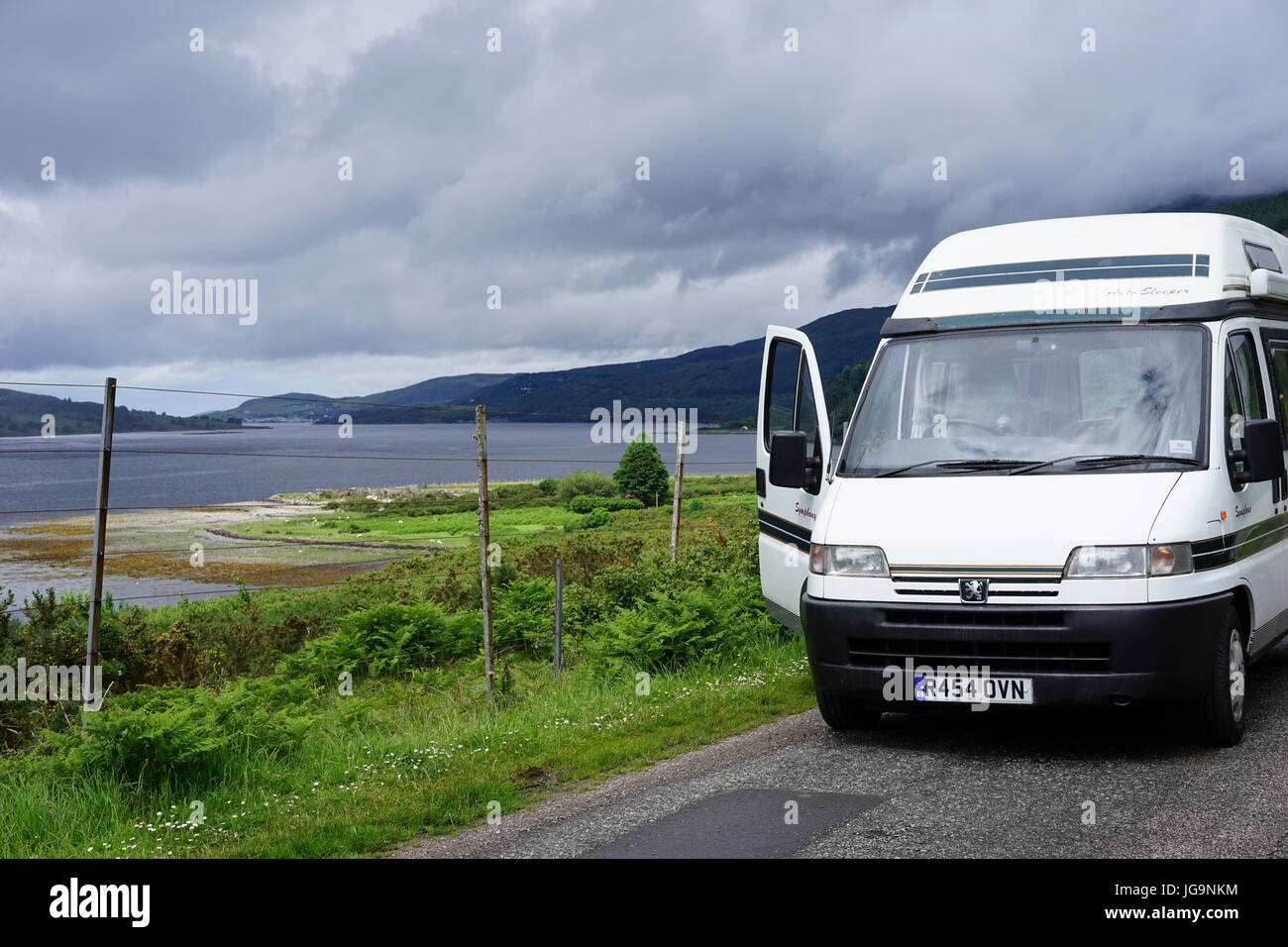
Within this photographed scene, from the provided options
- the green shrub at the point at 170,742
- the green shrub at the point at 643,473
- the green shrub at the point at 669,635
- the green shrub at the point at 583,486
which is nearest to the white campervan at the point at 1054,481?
the green shrub at the point at 669,635

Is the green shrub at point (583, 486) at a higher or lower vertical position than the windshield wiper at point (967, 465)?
lower

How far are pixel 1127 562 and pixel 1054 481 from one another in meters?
0.69

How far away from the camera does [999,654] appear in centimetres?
669

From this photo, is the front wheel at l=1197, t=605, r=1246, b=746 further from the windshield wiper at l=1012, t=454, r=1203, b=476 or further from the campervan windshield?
the campervan windshield

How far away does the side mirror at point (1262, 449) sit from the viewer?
6.91 metres

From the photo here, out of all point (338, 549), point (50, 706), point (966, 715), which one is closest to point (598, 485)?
point (338, 549)

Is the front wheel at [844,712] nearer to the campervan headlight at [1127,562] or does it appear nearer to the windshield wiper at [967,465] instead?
the windshield wiper at [967,465]

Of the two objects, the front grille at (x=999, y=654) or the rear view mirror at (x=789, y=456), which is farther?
the rear view mirror at (x=789, y=456)

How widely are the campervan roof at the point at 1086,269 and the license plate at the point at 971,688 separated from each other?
8.68 ft

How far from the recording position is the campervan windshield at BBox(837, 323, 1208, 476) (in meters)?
7.17

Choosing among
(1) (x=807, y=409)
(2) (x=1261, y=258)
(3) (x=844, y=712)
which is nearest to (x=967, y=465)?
(1) (x=807, y=409)

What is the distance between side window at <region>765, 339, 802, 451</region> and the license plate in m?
2.64

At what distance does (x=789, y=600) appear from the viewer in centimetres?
888
